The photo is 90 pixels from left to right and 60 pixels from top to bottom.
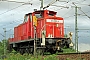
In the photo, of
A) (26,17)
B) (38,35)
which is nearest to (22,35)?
(26,17)

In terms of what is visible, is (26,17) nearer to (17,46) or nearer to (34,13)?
(34,13)

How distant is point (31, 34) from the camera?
18406 mm

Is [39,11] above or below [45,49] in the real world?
above

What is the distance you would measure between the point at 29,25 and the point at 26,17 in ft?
4.06

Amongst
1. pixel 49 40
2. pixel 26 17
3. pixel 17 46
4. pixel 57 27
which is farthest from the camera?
pixel 17 46

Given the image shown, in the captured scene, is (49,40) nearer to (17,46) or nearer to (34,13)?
(34,13)

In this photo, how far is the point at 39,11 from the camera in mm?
18422

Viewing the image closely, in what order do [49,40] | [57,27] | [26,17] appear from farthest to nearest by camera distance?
[26,17]
[57,27]
[49,40]

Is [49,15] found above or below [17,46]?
above

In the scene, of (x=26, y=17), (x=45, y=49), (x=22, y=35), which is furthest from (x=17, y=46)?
(x=45, y=49)

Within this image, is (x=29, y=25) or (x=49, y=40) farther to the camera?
(x=29, y=25)

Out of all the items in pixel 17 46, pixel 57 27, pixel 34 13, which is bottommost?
pixel 17 46

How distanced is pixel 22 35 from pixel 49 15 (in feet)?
11.7

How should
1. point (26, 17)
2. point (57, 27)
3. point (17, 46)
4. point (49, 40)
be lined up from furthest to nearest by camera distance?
point (17, 46), point (26, 17), point (57, 27), point (49, 40)
